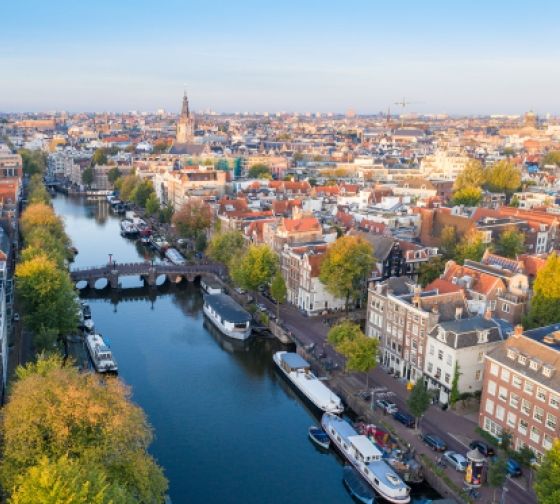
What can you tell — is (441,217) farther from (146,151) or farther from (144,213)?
(146,151)

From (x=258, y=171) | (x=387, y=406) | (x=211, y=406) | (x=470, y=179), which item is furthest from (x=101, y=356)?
(x=258, y=171)

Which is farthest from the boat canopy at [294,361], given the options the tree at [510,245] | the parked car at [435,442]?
the tree at [510,245]

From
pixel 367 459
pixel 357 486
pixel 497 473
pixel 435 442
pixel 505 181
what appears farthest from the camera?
pixel 505 181

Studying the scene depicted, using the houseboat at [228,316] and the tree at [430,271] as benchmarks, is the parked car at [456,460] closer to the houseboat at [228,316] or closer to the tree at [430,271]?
the houseboat at [228,316]

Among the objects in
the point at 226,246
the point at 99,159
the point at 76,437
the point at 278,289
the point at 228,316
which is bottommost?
the point at 228,316

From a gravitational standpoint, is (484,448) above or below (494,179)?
below

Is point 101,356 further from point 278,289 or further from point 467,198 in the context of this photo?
point 467,198

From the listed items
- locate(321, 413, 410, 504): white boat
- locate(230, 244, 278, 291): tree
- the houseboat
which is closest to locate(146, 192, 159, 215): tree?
the houseboat
